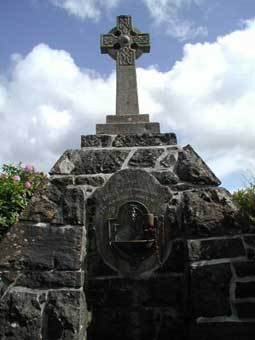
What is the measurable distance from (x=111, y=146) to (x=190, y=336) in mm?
2348

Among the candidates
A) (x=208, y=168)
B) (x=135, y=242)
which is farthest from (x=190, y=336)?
(x=208, y=168)

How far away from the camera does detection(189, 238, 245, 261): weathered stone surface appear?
3.82 meters

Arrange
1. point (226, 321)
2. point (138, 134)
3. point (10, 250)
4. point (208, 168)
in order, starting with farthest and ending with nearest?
1. point (138, 134)
2. point (208, 168)
3. point (10, 250)
4. point (226, 321)

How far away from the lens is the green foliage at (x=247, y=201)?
3901 millimetres

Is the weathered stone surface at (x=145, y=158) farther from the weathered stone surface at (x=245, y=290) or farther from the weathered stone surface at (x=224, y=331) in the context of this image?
the weathered stone surface at (x=224, y=331)

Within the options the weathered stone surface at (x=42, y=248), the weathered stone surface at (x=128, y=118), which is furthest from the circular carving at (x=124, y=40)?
the weathered stone surface at (x=42, y=248)

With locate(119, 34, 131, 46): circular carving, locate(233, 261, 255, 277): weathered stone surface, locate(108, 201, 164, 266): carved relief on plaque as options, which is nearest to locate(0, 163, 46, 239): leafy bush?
locate(108, 201, 164, 266): carved relief on plaque

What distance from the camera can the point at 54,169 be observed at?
4367 millimetres

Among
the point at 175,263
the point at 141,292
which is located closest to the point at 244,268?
the point at 175,263

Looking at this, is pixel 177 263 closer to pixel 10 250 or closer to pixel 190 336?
pixel 190 336

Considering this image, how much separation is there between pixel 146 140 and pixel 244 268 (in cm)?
190

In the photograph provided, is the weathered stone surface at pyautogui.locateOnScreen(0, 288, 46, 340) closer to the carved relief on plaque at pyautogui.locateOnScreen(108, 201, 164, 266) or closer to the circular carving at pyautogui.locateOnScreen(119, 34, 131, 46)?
the carved relief on plaque at pyautogui.locateOnScreen(108, 201, 164, 266)

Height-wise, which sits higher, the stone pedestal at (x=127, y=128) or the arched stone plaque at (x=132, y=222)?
the stone pedestal at (x=127, y=128)

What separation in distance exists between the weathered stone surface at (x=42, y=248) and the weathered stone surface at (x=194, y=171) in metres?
1.36
